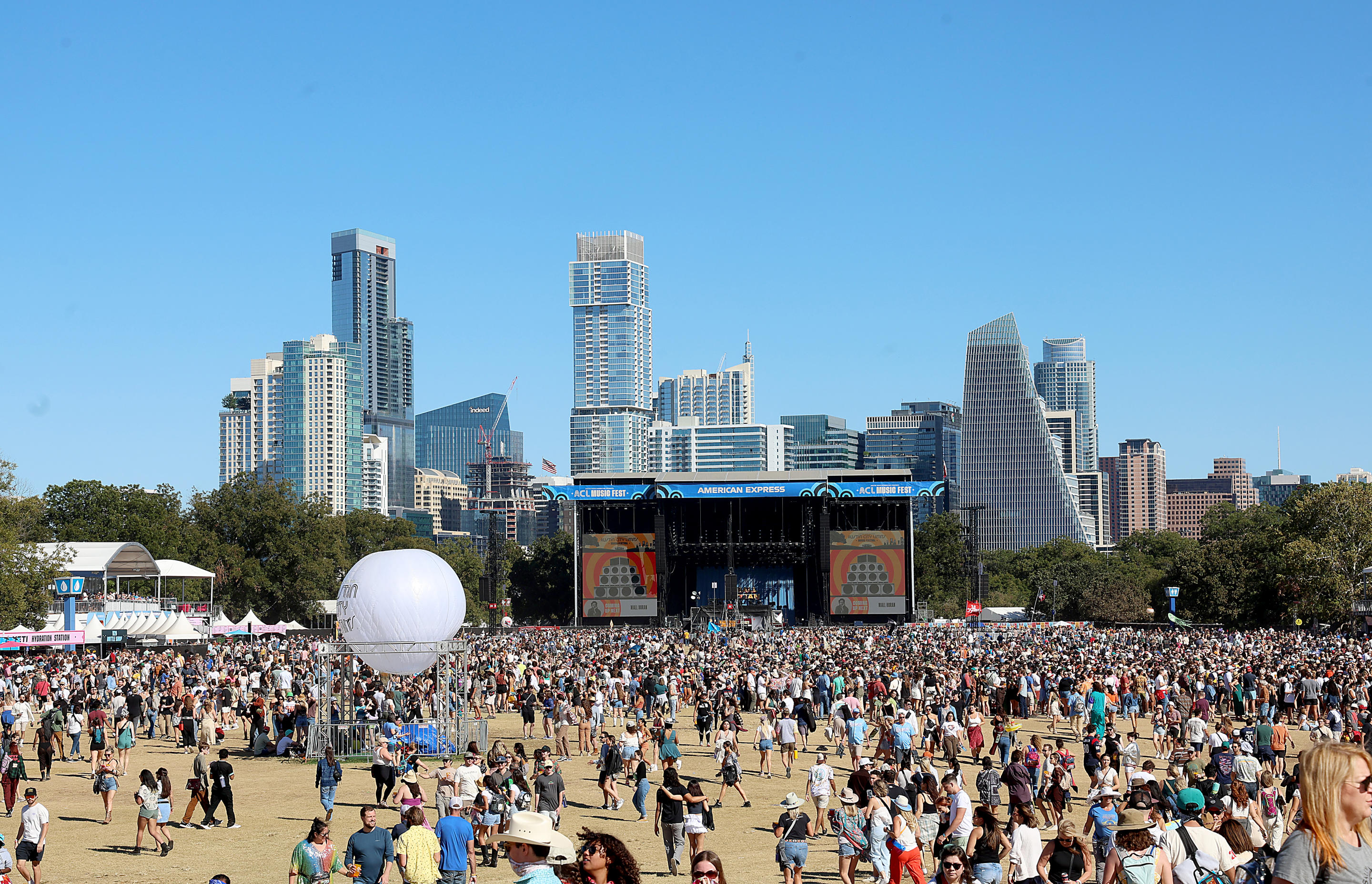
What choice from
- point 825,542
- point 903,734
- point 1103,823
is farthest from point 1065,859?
point 825,542

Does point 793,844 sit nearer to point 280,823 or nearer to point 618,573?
point 280,823

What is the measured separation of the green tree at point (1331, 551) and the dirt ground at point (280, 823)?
37.1m

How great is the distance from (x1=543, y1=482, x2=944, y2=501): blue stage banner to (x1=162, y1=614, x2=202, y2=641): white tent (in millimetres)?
24619

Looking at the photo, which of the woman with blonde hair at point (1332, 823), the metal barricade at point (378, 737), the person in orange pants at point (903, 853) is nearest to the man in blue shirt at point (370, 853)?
the person in orange pants at point (903, 853)

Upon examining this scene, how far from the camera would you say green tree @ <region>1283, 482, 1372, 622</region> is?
59.2m

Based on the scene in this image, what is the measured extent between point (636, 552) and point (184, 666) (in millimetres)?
40599

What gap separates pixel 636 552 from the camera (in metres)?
76.9

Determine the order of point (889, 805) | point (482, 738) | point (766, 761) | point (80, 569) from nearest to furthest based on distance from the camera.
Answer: point (889, 805) < point (766, 761) < point (482, 738) < point (80, 569)

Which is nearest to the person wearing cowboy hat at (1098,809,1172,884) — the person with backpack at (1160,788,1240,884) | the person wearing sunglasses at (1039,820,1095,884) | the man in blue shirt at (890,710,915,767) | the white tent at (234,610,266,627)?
the person with backpack at (1160,788,1240,884)

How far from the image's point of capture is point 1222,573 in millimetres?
76500

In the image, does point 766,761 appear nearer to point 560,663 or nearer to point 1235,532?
point 560,663

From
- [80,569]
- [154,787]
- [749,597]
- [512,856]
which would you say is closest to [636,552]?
[749,597]

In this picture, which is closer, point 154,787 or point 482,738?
point 154,787

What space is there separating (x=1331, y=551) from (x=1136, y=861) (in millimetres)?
56434
